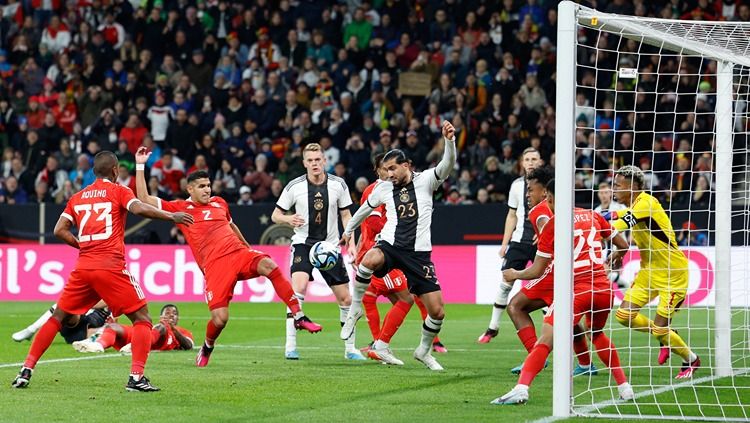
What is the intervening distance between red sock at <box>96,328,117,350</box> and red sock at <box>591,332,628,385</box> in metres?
5.35

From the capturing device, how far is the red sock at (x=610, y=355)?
28.6ft

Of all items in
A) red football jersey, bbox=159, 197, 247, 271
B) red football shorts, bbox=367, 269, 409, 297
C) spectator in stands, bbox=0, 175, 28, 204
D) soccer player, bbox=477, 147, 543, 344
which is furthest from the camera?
spectator in stands, bbox=0, 175, 28, 204

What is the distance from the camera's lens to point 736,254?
13383 millimetres

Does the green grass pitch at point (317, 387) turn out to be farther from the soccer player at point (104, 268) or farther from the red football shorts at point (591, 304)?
the red football shorts at point (591, 304)

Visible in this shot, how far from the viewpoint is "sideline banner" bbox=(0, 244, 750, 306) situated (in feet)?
66.8

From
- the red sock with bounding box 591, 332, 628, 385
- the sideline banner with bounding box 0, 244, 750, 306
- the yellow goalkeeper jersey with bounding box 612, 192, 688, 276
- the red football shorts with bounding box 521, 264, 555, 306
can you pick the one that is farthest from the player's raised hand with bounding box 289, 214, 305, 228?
the sideline banner with bounding box 0, 244, 750, 306

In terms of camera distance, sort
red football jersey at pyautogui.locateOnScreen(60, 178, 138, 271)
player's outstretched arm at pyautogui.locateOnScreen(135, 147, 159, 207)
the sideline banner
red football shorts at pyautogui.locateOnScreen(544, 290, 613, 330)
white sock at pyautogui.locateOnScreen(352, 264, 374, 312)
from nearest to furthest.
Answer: red football shorts at pyautogui.locateOnScreen(544, 290, 613, 330)
red football jersey at pyautogui.locateOnScreen(60, 178, 138, 271)
player's outstretched arm at pyautogui.locateOnScreen(135, 147, 159, 207)
white sock at pyautogui.locateOnScreen(352, 264, 374, 312)
the sideline banner

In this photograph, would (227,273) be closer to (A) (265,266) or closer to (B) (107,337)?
(A) (265,266)

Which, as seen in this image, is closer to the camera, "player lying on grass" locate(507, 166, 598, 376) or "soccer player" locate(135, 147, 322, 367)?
"player lying on grass" locate(507, 166, 598, 376)

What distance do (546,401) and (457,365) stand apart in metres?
2.76

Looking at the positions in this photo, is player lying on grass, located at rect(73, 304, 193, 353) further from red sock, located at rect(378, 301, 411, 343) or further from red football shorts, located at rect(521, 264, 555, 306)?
red football shorts, located at rect(521, 264, 555, 306)

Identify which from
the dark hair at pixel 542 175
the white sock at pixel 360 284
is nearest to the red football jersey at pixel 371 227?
the white sock at pixel 360 284

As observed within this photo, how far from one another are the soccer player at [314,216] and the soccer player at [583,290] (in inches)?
146

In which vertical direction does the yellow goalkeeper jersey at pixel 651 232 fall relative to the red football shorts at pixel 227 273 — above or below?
above
